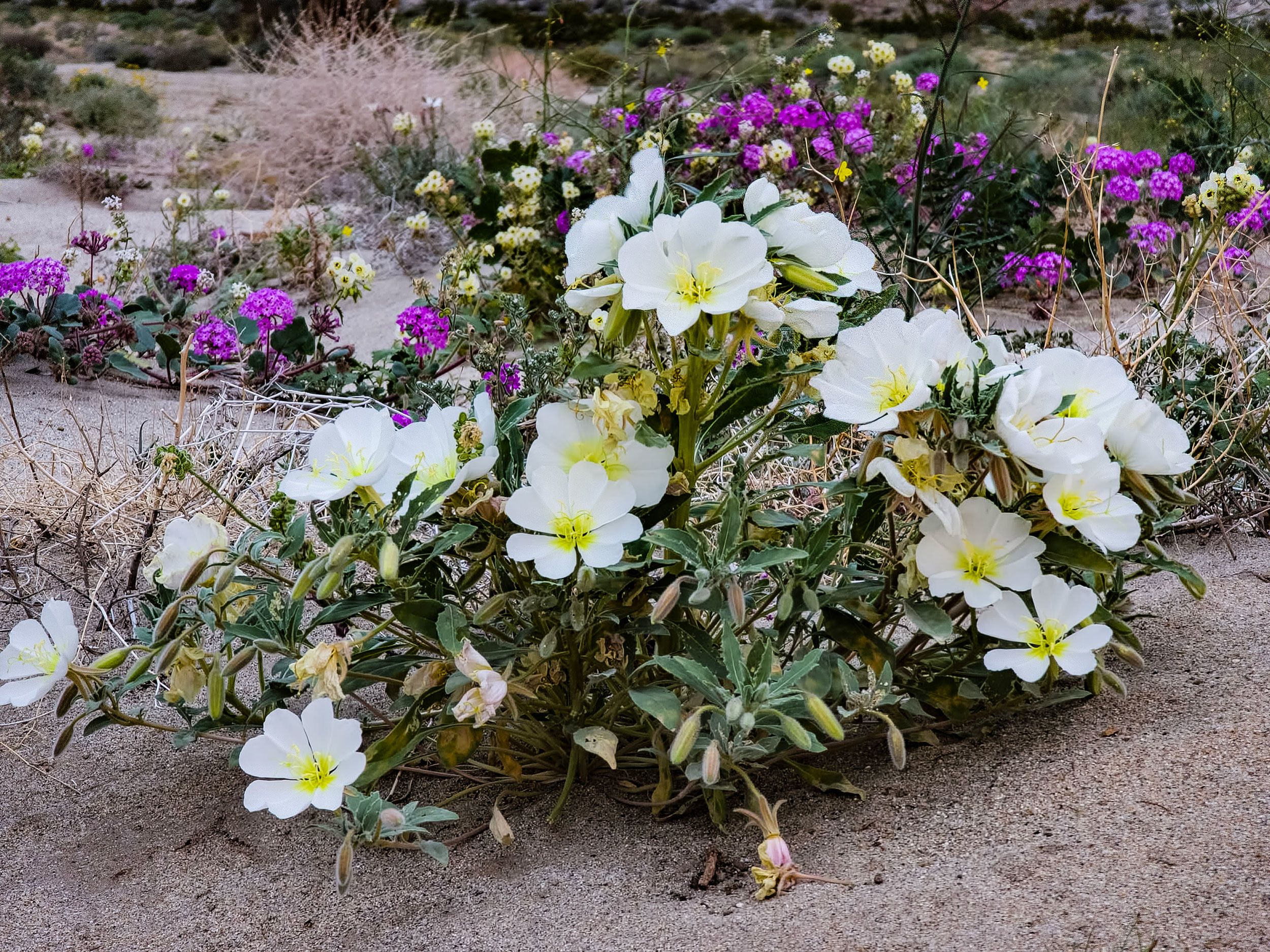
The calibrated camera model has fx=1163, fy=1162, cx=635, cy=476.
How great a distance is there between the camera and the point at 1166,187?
4.57 metres

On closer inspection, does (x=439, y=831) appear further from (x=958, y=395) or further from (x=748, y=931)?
(x=958, y=395)

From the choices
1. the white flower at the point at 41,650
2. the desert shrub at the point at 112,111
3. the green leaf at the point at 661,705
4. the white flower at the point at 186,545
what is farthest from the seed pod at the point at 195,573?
the desert shrub at the point at 112,111

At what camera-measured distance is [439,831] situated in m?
1.49

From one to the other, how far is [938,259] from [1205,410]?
197 centimetres

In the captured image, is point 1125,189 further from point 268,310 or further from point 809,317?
point 809,317

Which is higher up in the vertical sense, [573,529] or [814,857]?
[573,529]

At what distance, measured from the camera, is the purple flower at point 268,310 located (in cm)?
348

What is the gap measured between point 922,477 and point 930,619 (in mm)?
164

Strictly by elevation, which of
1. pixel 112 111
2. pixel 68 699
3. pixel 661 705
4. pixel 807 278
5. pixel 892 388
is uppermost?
pixel 807 278

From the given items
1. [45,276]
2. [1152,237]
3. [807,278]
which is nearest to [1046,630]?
[807,278]

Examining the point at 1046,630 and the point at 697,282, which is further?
the point at 1046,630

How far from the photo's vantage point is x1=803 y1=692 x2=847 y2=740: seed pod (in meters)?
1.16

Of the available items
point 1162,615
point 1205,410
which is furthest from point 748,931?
point 1205,410

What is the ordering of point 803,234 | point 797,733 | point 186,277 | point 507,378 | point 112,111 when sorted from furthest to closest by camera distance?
point 112,111
point 186,277
point 507,378
point 803,234
point 797,733
